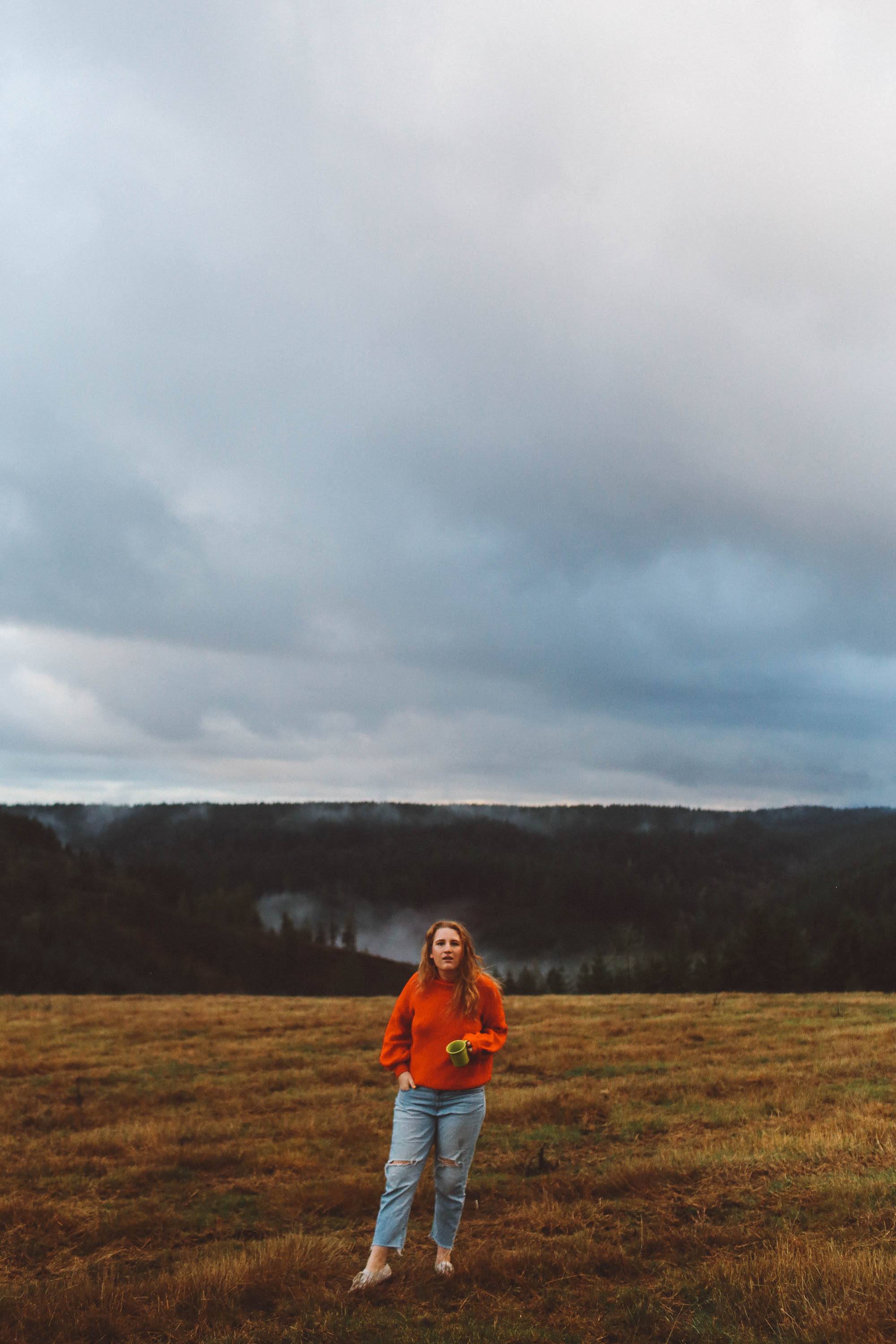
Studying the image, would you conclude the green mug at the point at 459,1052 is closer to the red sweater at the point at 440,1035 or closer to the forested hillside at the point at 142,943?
the red sweater at the point at 440,1035

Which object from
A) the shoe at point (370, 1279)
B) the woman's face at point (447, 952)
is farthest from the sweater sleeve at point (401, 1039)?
the shoe at point (370, 1279)

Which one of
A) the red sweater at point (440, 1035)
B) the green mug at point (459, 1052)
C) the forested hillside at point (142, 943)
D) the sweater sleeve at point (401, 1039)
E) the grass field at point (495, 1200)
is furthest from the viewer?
the forested hillside at point (142, 943)

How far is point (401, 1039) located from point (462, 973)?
702mm

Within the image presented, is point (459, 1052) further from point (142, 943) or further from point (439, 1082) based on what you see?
point (142, 943)

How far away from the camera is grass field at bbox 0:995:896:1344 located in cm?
525

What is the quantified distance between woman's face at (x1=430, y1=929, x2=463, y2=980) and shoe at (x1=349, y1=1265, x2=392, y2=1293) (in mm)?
2037

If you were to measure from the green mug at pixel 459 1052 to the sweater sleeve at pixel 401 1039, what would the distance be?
1.64ft

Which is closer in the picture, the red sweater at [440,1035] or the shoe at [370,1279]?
the shoe at [370,1279]

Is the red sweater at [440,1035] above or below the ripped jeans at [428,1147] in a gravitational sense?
above

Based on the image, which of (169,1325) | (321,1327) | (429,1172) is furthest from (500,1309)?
(429,1172)

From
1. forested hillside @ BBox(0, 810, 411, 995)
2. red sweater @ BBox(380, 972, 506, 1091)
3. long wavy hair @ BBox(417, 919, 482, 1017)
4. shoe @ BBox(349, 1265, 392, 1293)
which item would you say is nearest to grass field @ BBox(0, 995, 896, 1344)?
shoe @ BBox(349, 1265, 392, 1293)

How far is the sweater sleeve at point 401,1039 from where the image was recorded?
611 centimetres

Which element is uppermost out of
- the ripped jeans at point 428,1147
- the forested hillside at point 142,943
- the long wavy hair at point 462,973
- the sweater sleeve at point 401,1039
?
the long wavy hair at point 462,973

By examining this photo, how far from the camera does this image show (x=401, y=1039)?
618 cm
